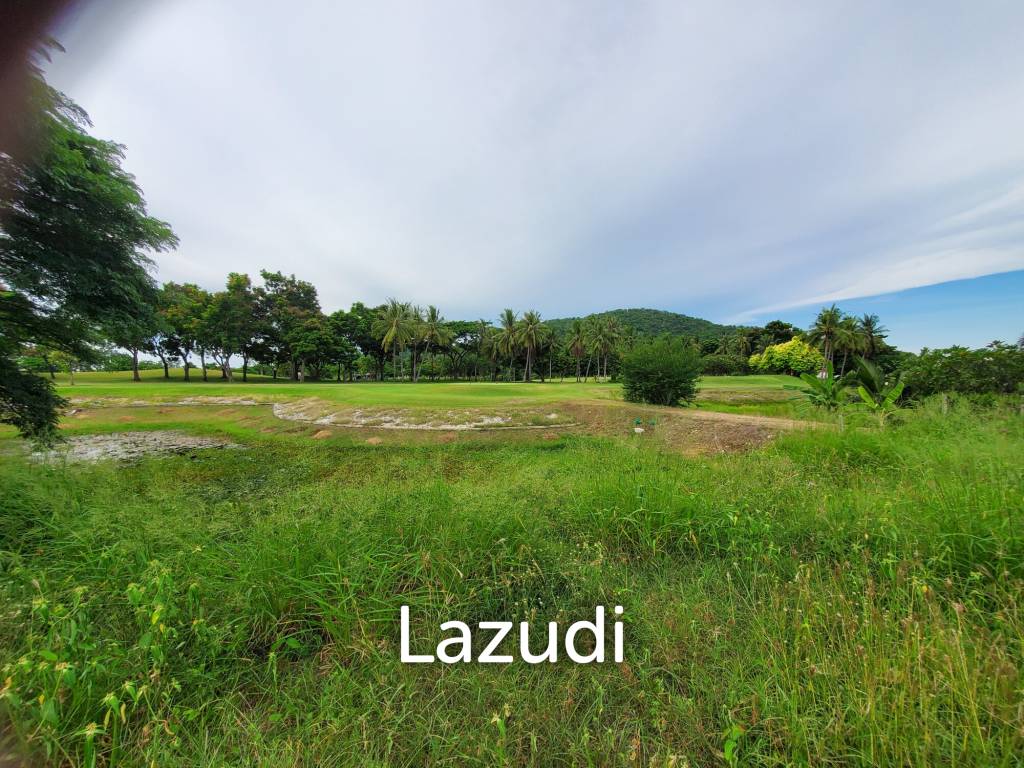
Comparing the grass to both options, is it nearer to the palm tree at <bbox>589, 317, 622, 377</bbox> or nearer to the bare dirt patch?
the bare dirt patch

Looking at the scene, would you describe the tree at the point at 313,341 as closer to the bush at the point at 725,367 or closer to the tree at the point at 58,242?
the tree at the point at 58,242

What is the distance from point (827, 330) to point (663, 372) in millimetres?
48694

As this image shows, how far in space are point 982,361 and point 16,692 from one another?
2077cm

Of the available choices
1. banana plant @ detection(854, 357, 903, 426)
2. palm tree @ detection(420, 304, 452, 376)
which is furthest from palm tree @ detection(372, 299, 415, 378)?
banana plant @ detection(854, 357, 903, 426)

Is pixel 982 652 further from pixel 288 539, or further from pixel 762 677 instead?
pixel 288 539

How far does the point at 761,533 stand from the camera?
2.92 m

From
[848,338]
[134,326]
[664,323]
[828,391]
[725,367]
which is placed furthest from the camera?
[664,323]

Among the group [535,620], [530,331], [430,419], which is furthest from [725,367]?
[535,620]

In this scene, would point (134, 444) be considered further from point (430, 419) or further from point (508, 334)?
point (508, 334)

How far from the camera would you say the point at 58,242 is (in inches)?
198

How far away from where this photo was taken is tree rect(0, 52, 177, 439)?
449cm

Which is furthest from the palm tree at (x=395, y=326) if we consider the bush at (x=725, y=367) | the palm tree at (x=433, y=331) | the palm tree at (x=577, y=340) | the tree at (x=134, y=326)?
the bush at (x=725, y=367)

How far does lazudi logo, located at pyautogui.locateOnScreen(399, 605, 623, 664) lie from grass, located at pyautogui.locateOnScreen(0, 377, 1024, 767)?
0.23 ft

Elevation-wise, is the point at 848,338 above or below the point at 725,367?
above
